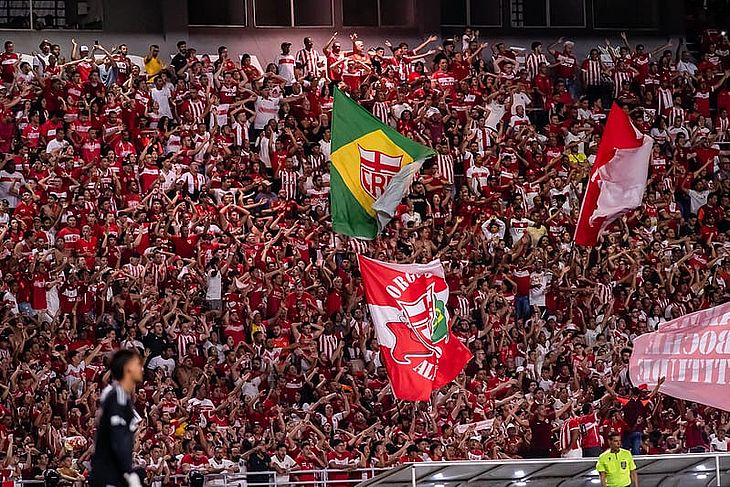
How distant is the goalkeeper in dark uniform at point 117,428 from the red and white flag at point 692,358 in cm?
748

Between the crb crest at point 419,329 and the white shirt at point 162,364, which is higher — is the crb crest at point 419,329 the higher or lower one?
the higher one

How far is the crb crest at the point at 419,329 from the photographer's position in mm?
19219

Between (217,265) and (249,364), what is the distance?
1745 millimetres

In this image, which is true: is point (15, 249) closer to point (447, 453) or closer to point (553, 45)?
point (447, 453)

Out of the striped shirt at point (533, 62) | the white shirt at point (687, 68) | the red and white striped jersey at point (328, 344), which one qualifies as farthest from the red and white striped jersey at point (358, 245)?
the white shirt at point (687, 68)

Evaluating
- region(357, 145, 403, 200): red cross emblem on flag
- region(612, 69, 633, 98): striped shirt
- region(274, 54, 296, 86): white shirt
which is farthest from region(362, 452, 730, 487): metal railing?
region(612, 69, 633, 98): striped shirt

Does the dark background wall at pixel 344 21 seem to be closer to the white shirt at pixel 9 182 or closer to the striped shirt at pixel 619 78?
the striped shirt at pixel 619 78

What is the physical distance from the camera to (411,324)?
761 inches

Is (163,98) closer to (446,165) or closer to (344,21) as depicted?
(446,165)

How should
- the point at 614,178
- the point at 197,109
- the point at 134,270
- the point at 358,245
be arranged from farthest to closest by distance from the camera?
1. the point at 197,109
2. the point at 358,245
3. the point at 134,270
4. the point at 614,178

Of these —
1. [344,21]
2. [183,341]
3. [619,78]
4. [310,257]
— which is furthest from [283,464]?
[344,21]

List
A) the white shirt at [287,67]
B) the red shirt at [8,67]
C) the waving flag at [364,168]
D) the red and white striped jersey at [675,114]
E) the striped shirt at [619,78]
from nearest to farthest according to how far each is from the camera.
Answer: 1. the waving flag at [364,168]
2. the red shirt at [8,67]
3. the white shirt at [287,67]
4. the red and white striped jersey at [675,114]
5. the striped shirt at [619,78]

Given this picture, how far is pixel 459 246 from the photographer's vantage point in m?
25.0

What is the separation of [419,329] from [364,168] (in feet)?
6.76
